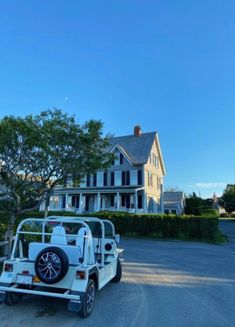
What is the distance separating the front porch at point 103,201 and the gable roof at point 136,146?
13.3 feet

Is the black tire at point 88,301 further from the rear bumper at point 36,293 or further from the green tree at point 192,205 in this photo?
the green tree at point 192,205

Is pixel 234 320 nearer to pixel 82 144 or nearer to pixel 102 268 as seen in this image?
pixel 102 268

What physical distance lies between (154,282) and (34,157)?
568 centimetres

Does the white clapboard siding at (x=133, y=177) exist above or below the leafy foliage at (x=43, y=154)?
above

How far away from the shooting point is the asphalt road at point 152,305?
190 inches

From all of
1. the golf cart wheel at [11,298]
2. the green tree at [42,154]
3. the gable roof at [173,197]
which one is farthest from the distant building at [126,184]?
the golf cart wheel at [11,298]

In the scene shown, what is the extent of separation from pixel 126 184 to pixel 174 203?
19.6 metres

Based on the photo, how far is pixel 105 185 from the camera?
3675 cm

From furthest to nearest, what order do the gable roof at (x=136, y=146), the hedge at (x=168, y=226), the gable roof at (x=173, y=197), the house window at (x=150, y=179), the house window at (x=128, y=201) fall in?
the gable roof at (x=173, y=197) → the house window at (x=150, y=179) → the gable roof at (x=136, y=146) → the house window at (x=128, y=201) → the hedge at (x=168, y=226)

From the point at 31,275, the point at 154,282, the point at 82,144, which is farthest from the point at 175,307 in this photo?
the point at 82,144

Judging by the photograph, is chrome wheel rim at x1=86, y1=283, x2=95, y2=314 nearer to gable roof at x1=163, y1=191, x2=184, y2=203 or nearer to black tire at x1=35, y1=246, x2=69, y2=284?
black tire at x1=35, y1=246, x2=69, y2=284

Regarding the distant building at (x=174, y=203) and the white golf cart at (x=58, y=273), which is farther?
the distant building at (x=174, y=203)

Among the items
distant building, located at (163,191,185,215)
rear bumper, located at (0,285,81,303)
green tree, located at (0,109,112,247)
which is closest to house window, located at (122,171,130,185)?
distant building, located at (163,191,185,215)

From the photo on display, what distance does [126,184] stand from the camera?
35.7 metres
